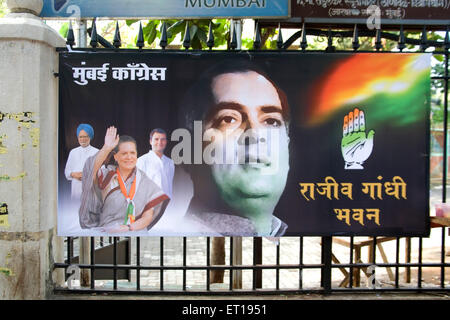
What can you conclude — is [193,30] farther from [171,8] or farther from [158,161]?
[158,161]

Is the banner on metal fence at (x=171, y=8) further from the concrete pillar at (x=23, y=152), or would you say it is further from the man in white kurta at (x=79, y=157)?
the man in white kurta at (x=79, y=157)

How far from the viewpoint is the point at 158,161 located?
404cm

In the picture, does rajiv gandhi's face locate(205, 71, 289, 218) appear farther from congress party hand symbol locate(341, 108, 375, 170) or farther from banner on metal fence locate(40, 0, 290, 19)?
banner on metal fence locate(40, 0, 290, 19)

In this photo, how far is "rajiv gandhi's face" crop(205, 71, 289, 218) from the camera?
4.02m

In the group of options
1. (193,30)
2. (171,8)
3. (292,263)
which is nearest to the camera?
(171,8)

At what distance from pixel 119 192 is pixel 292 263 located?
14.6 ft

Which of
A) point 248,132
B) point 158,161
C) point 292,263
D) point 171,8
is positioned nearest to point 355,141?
point 248,132

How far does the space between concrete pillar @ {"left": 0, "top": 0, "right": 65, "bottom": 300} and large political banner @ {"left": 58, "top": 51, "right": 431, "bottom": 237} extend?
9.1 inches

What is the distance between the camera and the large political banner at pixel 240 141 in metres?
4.03

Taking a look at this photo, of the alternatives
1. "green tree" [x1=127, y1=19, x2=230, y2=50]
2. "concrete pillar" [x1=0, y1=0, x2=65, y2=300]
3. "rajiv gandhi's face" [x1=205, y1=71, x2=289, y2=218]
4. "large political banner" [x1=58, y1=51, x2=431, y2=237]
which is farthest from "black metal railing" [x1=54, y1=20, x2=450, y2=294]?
"green tree" [x1=127, y1=19, x2=230, y2=50]

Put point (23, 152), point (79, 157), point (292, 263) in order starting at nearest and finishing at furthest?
1. point (23, 152)
2. point (79, 157)
3. point (292, 263)

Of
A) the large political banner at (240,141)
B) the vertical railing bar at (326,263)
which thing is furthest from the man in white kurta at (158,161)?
the vertical railing bar at (326,263)

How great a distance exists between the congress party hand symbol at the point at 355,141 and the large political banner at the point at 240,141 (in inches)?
0.4

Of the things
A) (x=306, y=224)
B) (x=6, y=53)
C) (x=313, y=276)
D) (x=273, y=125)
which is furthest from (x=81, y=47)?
(x=313, y=276)
